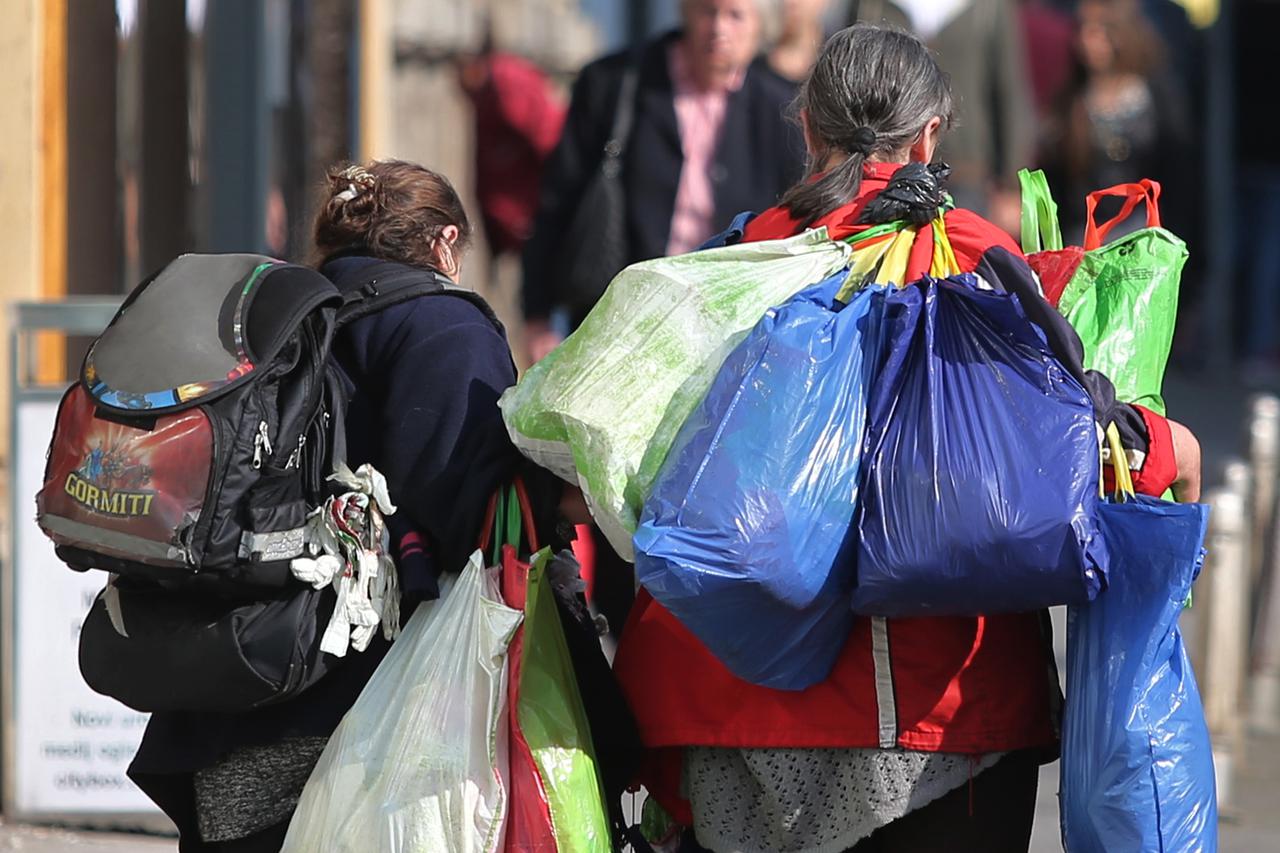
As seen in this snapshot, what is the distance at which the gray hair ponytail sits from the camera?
9.92ft

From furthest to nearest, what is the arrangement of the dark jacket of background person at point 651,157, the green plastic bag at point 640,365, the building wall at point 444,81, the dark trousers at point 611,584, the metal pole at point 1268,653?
the building wall at point 444,81
the metal pole at point 1268,653
the dark jacket of background person at point 651,157
the dark trousers at point 611,584
the green plastic bag at point 640,365

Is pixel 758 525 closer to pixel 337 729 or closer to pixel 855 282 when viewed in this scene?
pixel 855 282

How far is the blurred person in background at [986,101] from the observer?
8180mm

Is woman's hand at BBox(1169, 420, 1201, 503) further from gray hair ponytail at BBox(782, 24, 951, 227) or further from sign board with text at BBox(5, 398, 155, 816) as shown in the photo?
sign board with text at BBox(5, 398, 155, 816)

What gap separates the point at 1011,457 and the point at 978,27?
6464mm

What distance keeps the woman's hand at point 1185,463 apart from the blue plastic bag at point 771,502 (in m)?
0.47

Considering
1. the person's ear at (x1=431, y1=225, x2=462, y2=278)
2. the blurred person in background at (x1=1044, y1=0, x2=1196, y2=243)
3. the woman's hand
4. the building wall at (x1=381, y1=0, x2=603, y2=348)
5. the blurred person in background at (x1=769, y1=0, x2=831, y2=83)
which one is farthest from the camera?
the blurred person in background at (x1=1044, y1=0, x2=1196, y2=243)

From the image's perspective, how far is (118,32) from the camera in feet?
22.2

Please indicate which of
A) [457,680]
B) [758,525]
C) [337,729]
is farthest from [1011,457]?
[337,729]

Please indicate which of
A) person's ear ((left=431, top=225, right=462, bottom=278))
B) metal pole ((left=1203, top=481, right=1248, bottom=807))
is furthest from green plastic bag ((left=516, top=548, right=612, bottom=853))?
metal pole ((left=1203, top=481, right=1248, bottom=807))

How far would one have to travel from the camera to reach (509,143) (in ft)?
31.4

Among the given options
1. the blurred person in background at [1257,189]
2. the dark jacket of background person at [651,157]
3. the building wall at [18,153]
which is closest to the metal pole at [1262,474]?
the dark jacket of background person at [651,157]

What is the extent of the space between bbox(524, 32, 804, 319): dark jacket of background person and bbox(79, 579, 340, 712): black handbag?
9.93 ft

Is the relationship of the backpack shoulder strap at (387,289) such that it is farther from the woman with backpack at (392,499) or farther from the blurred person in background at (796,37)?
the blurred person in background at (796,37)
